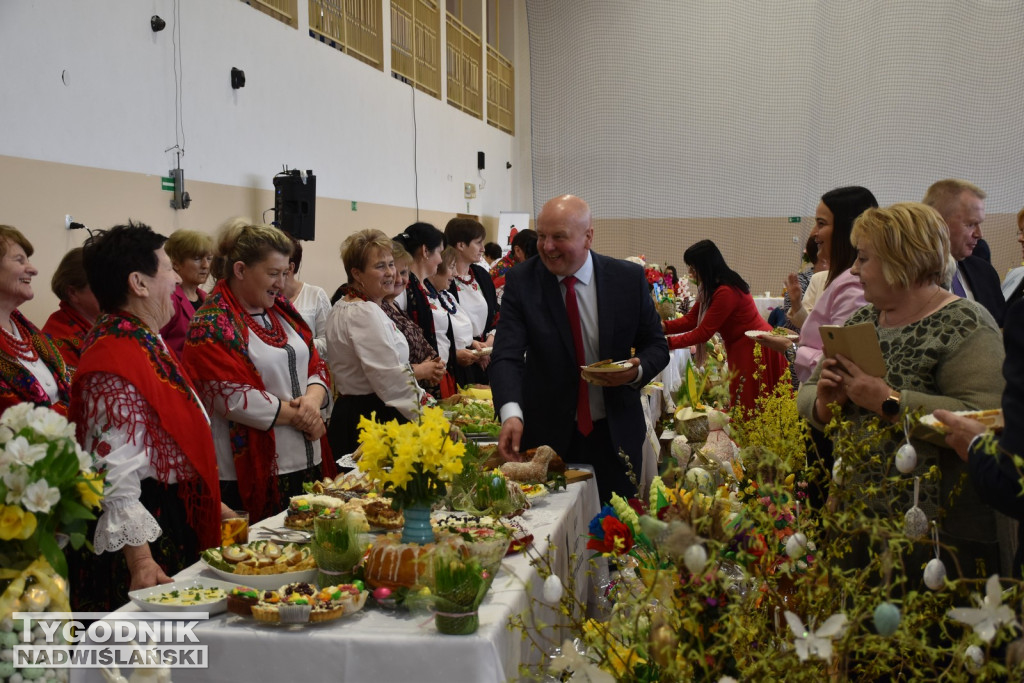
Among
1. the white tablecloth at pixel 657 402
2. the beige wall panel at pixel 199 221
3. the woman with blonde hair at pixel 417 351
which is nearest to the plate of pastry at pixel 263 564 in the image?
the white tablecloth at pixel 657 402

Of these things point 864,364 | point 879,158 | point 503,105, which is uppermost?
point 503,105

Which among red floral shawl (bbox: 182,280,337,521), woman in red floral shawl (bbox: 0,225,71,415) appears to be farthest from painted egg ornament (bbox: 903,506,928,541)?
woman in red floral shawl (bbox: 0,225,71,415)

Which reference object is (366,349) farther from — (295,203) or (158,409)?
(295,203)

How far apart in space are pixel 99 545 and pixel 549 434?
5.21 ft

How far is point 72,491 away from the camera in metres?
1.83

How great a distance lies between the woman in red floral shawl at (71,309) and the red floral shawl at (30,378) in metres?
0.43

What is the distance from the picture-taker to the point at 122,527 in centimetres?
216

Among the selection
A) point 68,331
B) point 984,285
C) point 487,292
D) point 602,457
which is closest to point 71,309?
point 68,331

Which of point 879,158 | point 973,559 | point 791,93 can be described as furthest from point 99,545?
point 879,158

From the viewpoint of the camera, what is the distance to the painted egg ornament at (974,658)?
1.01m

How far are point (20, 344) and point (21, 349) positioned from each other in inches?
0.7

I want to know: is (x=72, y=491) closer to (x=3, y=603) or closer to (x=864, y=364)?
(x=3, y=603)

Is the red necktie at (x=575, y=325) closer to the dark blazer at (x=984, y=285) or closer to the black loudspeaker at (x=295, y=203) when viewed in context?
the dark blazer at (x=984, y=285)

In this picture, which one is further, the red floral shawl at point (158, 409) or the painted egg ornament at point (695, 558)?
the red floral shawl at point (158, 409)
